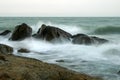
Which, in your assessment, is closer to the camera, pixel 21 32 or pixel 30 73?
pixel 30 73

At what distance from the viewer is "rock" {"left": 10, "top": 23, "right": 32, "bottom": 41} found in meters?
14.6

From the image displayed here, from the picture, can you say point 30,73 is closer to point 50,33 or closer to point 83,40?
point 50,33

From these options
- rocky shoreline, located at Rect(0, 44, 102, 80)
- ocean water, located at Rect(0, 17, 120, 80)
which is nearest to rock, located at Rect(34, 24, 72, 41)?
ocean water, located at Rect(0, 17, 120, 80)

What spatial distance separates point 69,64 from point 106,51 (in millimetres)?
3685

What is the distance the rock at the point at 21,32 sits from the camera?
14555 mm

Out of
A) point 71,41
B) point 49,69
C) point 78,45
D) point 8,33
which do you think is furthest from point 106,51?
point 8,33

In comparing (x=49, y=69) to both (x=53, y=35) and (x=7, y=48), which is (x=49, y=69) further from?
(x=53, y=35)

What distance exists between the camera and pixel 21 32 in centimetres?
1475

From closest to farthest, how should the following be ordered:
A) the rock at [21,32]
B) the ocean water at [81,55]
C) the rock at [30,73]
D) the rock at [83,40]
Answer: the rock at [30,73] → the ocean water at [81,55] → the rock at [83,40] → the rock at [21,32]

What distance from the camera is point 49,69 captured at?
4969 mm

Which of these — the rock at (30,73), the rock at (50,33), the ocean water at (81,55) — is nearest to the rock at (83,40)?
the ocean water at (81,55)

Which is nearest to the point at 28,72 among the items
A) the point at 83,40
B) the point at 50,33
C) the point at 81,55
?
the point at 81,55

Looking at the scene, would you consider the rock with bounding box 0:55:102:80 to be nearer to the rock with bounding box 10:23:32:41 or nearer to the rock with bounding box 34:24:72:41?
the rock with bounding box 34:24:72:41

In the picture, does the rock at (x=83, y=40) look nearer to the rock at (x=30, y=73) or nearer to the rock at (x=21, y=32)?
the rock at (x=21, y=32)
